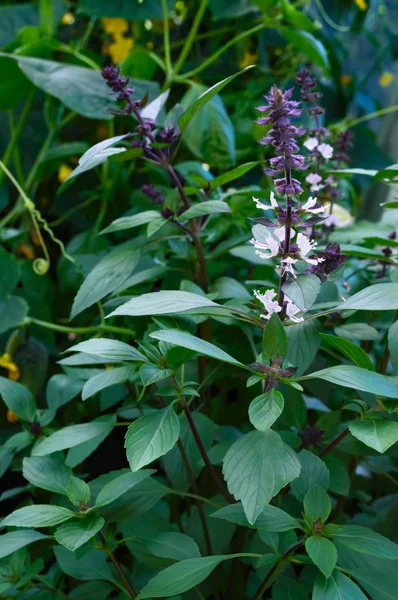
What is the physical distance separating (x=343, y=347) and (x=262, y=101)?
2.24 feet

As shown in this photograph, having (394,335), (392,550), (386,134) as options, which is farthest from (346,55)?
(392,550)

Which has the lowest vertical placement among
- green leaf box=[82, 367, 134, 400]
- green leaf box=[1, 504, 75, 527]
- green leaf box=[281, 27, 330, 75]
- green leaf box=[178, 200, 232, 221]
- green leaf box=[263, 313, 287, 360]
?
green leaf box=[1, 504, 75, 527]

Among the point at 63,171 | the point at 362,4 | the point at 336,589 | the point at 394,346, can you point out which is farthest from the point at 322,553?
the point at 362,4

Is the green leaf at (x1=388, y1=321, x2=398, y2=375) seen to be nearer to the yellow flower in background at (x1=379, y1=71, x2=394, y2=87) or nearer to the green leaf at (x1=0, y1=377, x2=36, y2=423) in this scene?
the green leaf at (x1=0, y1=377, x2=36, y2=423)

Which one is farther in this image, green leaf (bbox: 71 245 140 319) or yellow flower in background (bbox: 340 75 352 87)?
yellow flower in background (bbox: 340 75 352 87)

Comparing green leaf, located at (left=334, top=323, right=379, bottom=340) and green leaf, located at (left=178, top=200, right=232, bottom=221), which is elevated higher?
green leaf, located at (left=178, top=200, right=232, bottom=221)

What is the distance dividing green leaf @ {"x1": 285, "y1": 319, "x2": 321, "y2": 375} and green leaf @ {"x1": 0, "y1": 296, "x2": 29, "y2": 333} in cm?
36

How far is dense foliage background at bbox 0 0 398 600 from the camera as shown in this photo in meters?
0.33

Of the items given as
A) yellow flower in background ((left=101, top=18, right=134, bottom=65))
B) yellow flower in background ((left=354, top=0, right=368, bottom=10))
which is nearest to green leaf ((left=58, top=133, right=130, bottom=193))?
yellow flower in background ((left=101, top=18, right=134, bottom=65))

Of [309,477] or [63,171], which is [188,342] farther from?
[63,171]

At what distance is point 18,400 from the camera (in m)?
0.46

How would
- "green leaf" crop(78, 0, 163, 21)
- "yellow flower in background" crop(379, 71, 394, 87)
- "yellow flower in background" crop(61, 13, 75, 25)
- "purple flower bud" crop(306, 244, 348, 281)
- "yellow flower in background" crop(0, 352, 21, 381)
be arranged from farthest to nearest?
"yellow flower in background" crop(379, 71, 394, 87) → "yellow flower in background" crop(61, 13, 75, 25) → "green leaf" crop(78, 0, 163, 21) → "yellow flower in background" crop(0, 352, 21, 381) → "purple flower bud" crop(306, 244, 348, 281)

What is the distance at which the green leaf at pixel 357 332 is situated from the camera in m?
0.42

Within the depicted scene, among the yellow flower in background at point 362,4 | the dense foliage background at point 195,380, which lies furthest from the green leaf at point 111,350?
the yellow flower in background at point 362,4
